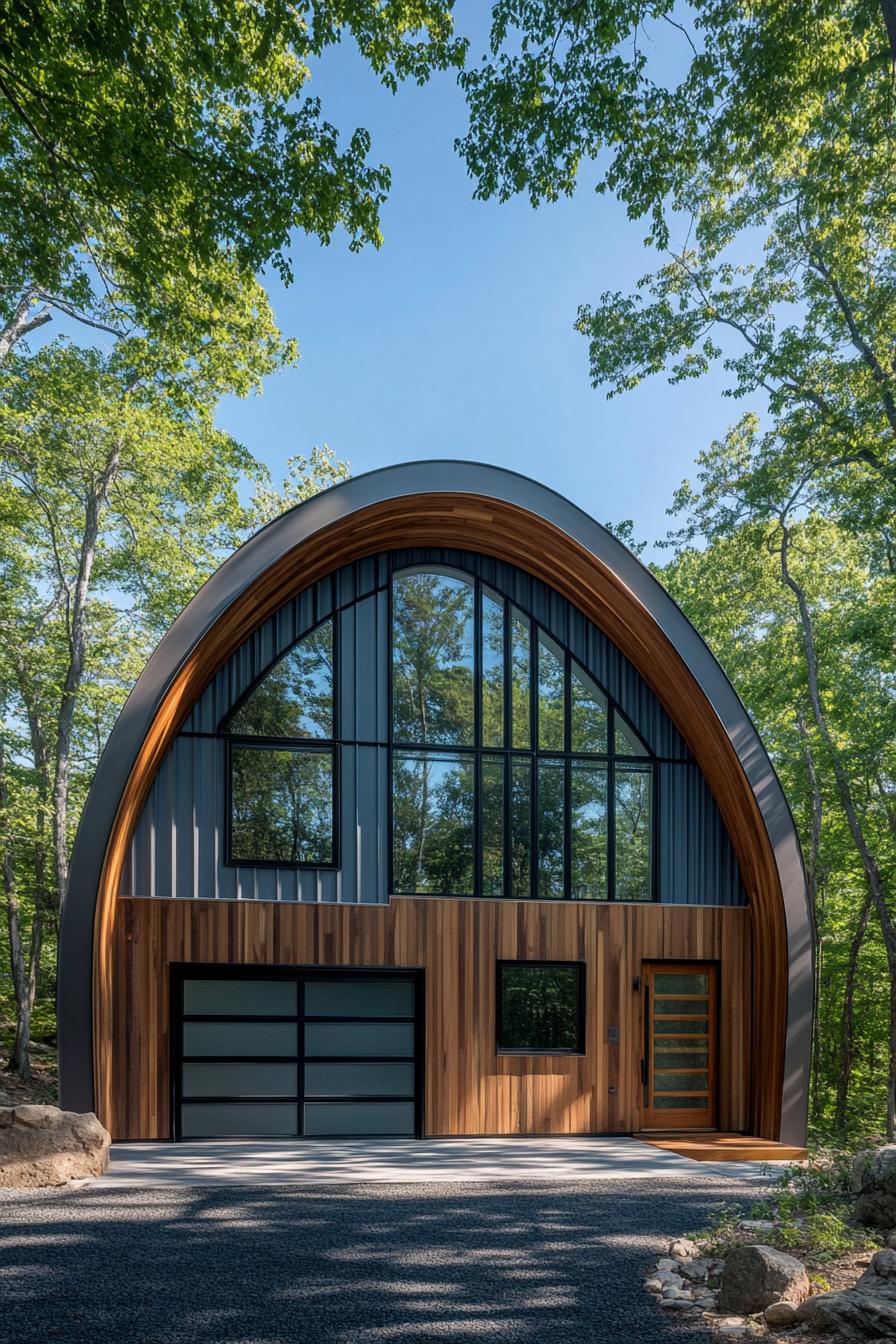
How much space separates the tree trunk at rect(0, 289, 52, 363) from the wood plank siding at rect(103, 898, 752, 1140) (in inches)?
Result: 357

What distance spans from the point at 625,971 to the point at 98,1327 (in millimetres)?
7085

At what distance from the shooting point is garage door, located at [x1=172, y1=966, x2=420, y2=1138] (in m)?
9.52

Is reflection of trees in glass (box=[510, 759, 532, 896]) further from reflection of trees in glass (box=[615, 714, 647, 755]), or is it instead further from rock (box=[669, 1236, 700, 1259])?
rock (box=[669, 1236, 700, 1259])

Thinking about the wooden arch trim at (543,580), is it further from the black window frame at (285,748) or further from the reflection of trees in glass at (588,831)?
the reflection of trees in glass at (588,831)

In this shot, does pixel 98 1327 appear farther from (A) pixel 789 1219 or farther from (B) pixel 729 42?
(B) pixel 729 42

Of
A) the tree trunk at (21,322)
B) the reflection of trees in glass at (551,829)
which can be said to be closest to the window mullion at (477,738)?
the reflection of trees in glass at (551,829)

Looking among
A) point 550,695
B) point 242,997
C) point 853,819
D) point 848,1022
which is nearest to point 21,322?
point 550,695

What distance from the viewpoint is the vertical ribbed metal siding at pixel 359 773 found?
9.71m

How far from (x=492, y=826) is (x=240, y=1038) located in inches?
136

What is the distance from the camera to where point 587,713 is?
1111 cm

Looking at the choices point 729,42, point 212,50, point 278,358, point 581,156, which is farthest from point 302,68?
point 278,358

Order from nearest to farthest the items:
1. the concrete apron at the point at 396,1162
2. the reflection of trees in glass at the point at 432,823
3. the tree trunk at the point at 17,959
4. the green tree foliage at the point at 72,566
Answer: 1. the concrete apron at the point at 396,1162
2. the reflection of trees in glass at the point at 432,823
3. the green tree foliage at the point at 72,566
4. the tree trunk at the point at 17,959

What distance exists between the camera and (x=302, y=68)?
827 cm

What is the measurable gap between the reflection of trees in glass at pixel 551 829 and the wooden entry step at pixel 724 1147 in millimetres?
2722
